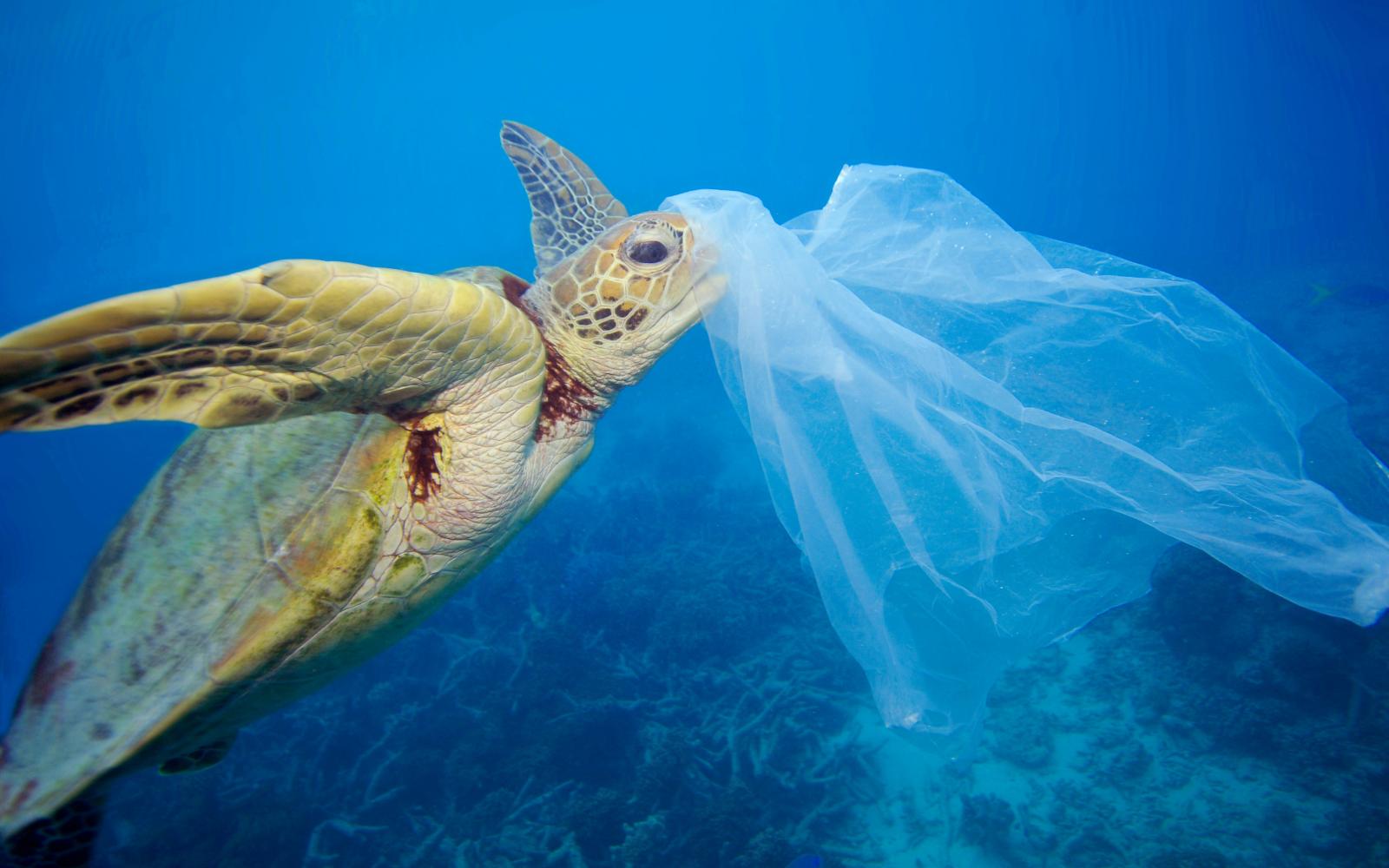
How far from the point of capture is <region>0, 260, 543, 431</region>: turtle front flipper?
855 mm

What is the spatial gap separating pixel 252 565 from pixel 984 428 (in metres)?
2.32

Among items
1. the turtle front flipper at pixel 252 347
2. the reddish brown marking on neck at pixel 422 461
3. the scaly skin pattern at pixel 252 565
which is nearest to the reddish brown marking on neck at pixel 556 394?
the scaly skin pattern at pixel 252 565

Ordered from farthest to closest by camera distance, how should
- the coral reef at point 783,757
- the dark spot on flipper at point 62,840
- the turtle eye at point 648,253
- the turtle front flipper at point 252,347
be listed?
the coral reef at point 783,757
the turtle eye at point 648,253
the dark spot on flipper at point 62,840
the turtle front flipper at point 252,347

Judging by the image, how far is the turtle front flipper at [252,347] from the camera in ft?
2.81

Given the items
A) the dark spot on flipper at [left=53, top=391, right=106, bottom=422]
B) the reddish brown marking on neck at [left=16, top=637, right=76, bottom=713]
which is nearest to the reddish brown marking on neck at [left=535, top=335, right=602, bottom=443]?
the dark spot on flipper at [left=53, top=391, right=106, bottom=422]

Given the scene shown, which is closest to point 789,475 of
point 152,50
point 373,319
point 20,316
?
point 373,319

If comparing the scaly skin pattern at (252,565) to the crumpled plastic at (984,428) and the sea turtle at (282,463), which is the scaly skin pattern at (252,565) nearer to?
the sea turtle at (282,463)

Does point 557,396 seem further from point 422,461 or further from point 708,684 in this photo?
point 708,684

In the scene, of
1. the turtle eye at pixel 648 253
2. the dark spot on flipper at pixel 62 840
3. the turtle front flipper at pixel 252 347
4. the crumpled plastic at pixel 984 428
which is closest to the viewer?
the turtle front flipper at pixel 252 347

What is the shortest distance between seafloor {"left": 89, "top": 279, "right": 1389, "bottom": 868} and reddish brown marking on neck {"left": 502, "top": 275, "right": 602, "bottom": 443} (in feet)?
11.4

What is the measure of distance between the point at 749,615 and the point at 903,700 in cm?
433

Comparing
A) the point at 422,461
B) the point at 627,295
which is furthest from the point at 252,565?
the point at 627,295

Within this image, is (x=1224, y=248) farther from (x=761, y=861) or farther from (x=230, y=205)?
(x=230, y=205)

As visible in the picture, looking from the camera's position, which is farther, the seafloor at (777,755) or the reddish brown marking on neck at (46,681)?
the seafloor at (777,755)
